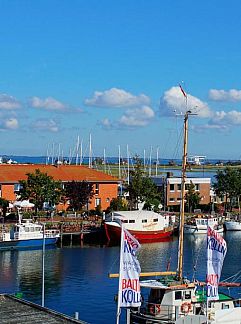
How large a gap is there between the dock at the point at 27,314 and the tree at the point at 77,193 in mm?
67423

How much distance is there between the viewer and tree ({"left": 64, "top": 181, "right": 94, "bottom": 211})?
99812mm

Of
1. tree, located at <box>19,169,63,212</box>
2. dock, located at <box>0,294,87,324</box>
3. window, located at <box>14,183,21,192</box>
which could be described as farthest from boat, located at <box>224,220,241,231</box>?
dock, located at <box>0,294,87,324</box>

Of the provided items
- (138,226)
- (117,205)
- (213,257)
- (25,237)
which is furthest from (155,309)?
(117,205)

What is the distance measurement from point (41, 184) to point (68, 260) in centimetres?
2588

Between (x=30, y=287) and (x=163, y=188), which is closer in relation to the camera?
(x=30, y=287)

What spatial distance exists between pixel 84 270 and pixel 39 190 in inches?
1236

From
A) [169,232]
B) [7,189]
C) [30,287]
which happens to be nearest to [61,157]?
[7,189]

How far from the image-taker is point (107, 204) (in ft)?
358

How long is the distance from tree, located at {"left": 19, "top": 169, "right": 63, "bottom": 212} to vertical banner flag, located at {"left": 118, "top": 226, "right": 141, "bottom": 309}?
65390 millimetres

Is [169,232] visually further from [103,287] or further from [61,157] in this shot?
[61,157]

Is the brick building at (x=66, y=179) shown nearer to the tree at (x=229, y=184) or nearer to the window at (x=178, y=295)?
the tree at (x=229, y=184)

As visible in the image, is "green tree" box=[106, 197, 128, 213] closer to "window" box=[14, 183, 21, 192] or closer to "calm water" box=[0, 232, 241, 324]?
"window" box=[14, 183, 21, 192]

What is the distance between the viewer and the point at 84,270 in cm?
6425

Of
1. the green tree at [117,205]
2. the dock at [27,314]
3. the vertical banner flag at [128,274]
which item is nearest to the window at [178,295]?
the vertical banner flag at [128,274]
